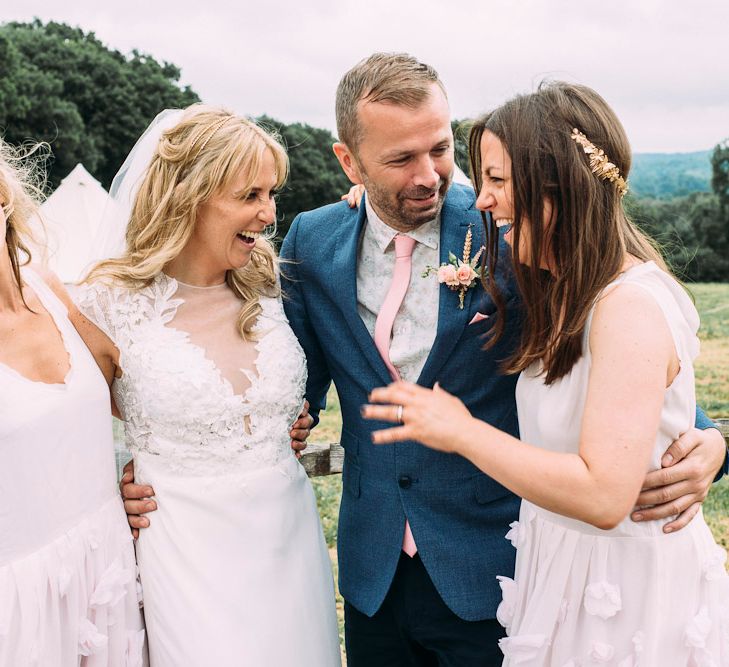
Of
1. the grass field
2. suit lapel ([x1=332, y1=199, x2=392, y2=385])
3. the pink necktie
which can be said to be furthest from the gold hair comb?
suit lapel ([x1=332, y1=199, x2=392, y2=385])

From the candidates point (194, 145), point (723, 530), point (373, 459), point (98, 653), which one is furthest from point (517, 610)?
point (723, 530)

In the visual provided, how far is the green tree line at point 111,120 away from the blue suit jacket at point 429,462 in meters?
29.6

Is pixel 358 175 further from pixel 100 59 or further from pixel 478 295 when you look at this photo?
pixel 100 59

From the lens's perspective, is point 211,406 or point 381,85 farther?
point 381,85

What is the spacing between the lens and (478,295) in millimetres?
2859

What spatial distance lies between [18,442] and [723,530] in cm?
611

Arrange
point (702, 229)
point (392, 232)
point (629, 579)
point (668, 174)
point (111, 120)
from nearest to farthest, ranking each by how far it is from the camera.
A: point (629, 579) → point (392, 232) → point (702, 229) → point (111, 120) → point (668, 174)

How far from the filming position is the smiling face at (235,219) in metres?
3.01

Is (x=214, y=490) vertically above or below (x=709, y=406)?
above

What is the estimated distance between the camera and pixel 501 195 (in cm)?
232

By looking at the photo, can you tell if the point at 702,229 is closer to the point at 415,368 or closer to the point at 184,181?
the point at 415,368

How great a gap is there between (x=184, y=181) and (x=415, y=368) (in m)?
1.08

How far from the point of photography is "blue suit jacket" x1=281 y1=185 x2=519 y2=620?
9.37 feet

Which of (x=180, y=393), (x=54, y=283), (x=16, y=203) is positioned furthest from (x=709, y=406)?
(x=16, y=203)
